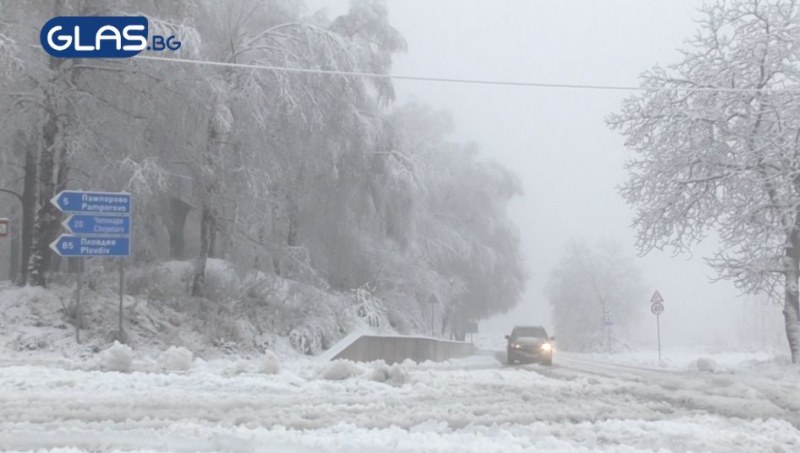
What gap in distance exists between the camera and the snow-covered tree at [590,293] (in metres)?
75.2

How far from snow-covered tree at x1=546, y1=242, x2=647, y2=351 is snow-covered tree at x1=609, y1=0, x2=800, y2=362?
1917 inches

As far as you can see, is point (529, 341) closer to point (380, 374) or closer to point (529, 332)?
point (529, 332)

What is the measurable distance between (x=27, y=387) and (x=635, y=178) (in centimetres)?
2080

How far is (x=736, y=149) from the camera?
2423 centimetres

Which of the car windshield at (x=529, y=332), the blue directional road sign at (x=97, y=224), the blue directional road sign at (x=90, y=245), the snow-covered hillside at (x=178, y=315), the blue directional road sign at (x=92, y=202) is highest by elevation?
the blue directional road sign at (x=92, y=202)

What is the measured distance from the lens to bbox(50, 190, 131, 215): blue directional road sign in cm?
1625

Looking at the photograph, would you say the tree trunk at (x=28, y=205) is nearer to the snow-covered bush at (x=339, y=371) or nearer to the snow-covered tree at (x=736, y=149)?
the snow-covered bush at (x=339, y=371)

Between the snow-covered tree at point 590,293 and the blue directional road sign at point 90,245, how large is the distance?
61.2 meters

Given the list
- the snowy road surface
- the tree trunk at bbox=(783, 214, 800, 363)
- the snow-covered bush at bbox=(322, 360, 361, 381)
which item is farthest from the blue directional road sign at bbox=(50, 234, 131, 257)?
the tree trunk at bbox=(783, 214, 800, 363)

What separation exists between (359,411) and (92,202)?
378 inches

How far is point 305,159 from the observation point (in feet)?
79.8

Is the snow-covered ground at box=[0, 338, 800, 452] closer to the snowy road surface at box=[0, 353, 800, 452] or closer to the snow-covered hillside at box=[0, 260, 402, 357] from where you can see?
the snowy road surface at box=[0, 353, 800, 452]

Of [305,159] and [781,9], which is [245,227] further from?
[781,9]

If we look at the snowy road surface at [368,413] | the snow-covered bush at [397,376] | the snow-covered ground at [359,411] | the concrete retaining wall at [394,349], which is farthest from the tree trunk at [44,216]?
the snow-covered bush at [397,376]
